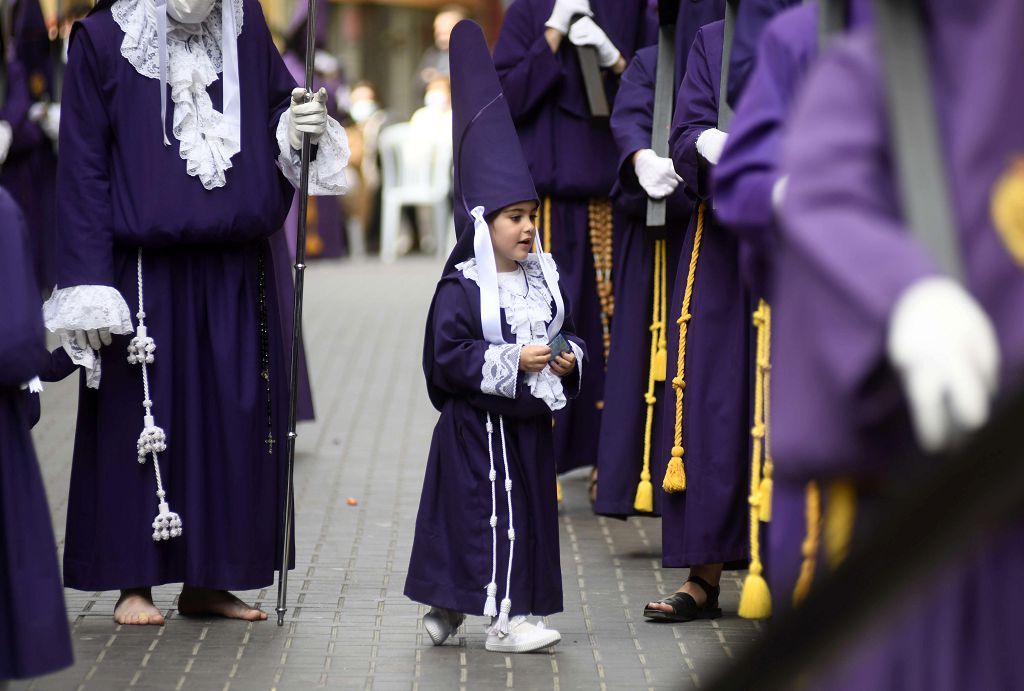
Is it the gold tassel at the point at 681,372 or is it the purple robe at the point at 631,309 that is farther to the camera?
the purple robe at the point at 631,309

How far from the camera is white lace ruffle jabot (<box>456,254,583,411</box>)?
4.98 m

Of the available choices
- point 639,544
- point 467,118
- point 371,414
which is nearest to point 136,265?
point 467,118

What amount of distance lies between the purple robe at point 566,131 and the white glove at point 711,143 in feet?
6.29

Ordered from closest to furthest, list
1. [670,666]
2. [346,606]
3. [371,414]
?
[670,666]
[346,606]
[371,414]

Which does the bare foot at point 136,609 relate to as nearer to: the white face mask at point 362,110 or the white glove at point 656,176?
the white glove at point 656,176

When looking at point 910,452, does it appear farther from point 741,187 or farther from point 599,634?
point 599,634

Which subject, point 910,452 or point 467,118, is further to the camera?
point 467,118

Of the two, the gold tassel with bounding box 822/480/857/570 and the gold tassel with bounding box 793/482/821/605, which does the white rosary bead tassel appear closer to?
the gold tassel with bounding box 793/482/821/605

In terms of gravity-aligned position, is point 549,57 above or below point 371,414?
above

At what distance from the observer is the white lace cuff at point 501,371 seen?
496cm

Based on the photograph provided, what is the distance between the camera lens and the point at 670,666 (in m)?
5.07

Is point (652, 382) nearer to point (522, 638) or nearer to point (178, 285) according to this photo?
point (522, 638)

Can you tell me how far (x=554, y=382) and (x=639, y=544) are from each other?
1877 millimetres

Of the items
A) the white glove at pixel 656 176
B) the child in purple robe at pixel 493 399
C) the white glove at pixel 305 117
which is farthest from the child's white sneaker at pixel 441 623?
the white glove at pixel 656 176
